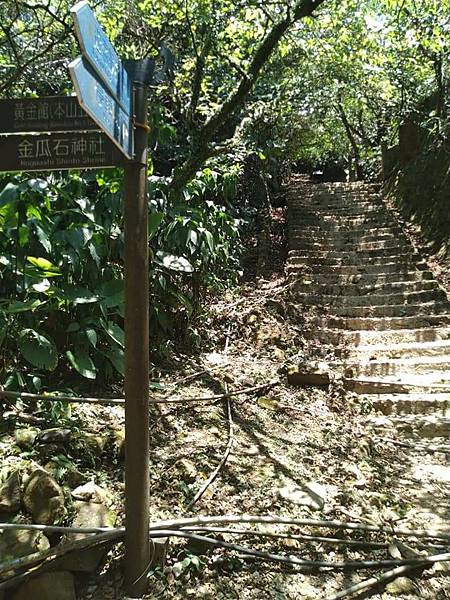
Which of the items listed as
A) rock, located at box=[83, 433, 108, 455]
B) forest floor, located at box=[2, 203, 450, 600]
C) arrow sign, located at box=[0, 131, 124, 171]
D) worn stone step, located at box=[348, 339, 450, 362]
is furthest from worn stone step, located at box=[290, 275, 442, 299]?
arrow sign, located at box=[0, 131, 124, 171]

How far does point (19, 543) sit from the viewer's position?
74.2 inches

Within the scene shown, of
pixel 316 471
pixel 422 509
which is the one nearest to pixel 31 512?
pixel 316 471

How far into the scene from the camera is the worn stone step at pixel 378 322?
17.9ft

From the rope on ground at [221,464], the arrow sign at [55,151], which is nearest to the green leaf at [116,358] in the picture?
the rope on ground at [221,464]

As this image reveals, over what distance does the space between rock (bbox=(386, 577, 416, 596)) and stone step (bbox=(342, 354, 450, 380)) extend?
2.58 m

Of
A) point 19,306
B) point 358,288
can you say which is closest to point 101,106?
point 19,306

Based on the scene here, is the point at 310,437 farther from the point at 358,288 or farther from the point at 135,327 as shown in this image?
the point at 358,288

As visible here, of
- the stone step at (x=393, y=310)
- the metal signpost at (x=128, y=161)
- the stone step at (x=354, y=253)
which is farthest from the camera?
the stone step at (x=354, y=253)

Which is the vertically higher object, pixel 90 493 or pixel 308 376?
pixel 308 376

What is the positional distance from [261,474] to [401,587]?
0.99m

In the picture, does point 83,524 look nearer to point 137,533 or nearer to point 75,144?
point 137,533

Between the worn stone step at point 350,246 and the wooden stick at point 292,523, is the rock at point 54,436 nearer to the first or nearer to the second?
the wooden stick at point 292,523

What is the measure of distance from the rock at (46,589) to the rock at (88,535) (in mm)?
57

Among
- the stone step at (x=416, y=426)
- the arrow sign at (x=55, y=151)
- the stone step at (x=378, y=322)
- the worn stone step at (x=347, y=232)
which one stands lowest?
the stone step at (x=416, y=426)
